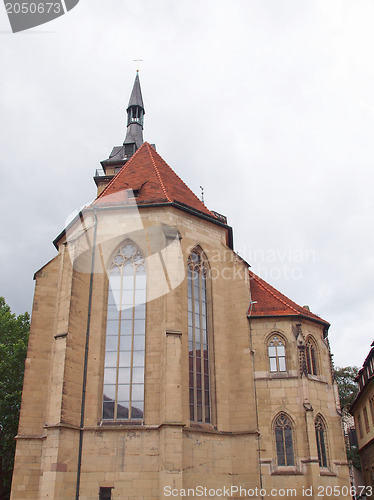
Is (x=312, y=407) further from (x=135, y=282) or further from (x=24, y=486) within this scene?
(x=24, y=486)

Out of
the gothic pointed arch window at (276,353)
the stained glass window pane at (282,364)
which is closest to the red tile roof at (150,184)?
the gothic pointed arch window at (276,353)

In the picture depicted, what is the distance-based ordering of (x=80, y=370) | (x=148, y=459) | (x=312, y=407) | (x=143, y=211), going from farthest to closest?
(x=143, y=211) → (x=312, y=407) → (x=80, y=370) → (x=148, y=459)

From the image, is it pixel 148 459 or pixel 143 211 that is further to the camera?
pixel 143 211

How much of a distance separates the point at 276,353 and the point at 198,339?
309 cm

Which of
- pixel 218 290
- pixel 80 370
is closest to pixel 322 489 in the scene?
pixel 218 290

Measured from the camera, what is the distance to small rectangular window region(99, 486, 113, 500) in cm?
1481

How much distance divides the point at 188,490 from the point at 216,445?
179 centimetres

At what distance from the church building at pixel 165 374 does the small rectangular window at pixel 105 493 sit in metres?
0.03

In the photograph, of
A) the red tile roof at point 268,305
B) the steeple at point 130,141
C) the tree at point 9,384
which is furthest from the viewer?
the steeple at point 130,141

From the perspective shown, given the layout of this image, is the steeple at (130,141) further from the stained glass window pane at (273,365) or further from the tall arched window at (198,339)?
the stained glass window pane at (273,365)

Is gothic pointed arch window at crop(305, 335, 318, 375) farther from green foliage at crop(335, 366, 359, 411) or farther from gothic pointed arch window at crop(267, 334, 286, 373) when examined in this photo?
green foliage at crop(335, 366, 359, 411)

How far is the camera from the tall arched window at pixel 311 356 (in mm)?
18797

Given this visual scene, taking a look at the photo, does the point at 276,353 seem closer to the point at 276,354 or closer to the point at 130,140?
the point at 276,354

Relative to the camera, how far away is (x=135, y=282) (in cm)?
1786
